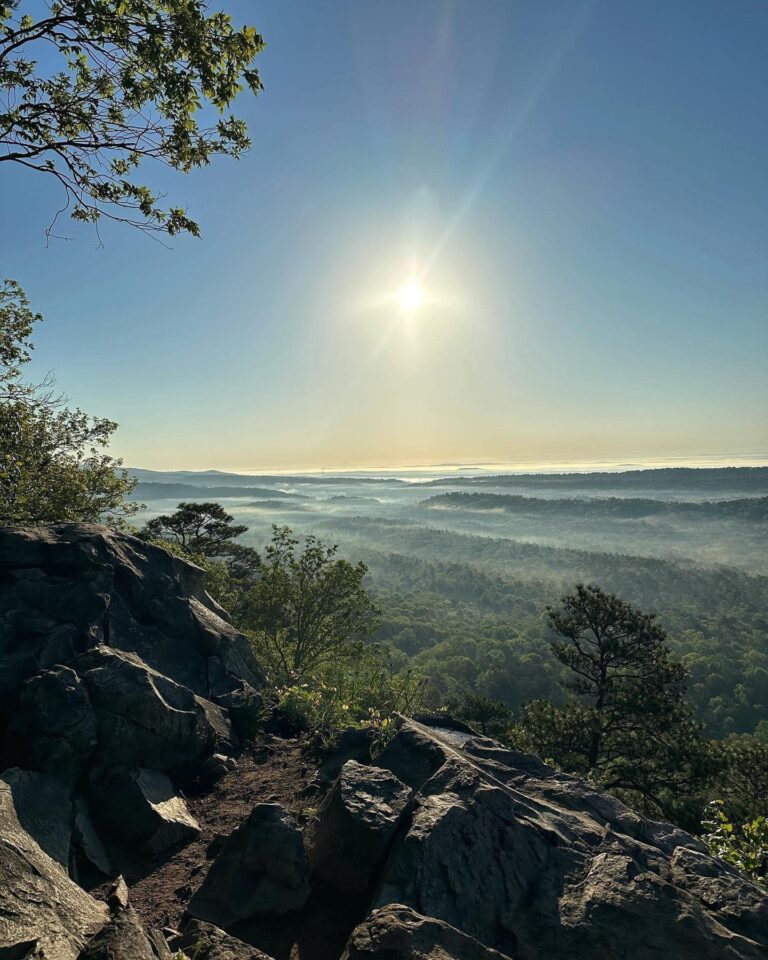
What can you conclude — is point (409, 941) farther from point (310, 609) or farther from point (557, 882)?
point (310, 609)

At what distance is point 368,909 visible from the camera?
708 centimetres

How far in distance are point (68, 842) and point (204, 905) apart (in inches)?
89.4

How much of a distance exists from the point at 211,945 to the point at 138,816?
395cm

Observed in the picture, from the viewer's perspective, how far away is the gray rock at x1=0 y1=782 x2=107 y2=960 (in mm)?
4613

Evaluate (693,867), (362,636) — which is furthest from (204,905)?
(362,636)

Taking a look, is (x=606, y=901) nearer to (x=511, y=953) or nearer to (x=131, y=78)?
(x=511, y=953)

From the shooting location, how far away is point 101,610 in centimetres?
1145

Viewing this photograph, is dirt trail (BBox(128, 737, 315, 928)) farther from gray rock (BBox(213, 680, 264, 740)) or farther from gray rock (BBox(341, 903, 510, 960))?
gray rock (BBox(341, 903, 510, 960))

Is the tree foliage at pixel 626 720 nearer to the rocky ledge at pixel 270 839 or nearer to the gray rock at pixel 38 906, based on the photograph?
the rocky ledge at pixel 270 839

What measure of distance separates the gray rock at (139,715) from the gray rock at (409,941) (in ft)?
19.5

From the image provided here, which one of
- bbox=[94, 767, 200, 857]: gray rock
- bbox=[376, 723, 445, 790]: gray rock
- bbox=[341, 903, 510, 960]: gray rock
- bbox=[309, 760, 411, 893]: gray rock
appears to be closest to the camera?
bbox=[341, 903, 510, 960]: gray rock

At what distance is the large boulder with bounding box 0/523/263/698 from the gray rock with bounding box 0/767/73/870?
1.87m

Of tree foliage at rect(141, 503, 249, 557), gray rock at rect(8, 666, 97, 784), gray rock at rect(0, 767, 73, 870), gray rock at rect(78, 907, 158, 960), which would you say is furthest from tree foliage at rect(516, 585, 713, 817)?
tree foliage at rect(141, 503, 249, 557)

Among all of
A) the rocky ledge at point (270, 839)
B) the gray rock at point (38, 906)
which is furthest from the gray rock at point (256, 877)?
the gray rock at point (38, 906)
